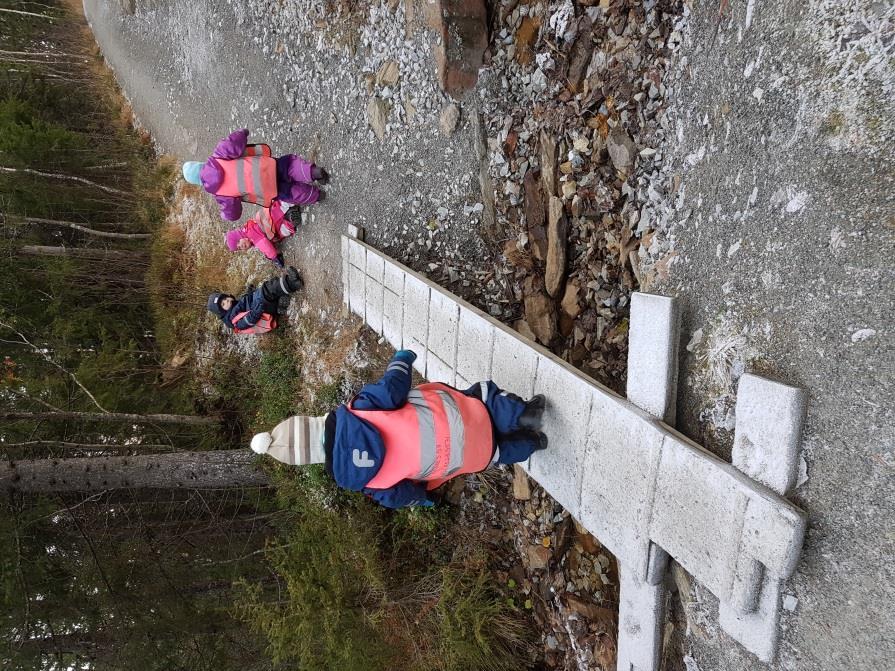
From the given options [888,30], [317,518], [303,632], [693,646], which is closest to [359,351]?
[317,518]

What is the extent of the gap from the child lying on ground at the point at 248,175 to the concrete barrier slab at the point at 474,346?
9.16 ft

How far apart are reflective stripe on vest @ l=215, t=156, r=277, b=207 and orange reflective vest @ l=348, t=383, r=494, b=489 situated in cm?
318

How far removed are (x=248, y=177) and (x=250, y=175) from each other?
0.09ft

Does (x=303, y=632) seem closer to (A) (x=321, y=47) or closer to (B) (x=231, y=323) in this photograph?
(B) (x=231, y=323)

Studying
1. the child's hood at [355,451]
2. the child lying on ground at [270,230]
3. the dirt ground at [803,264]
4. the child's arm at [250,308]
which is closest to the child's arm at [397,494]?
the child's hood at [355,451]

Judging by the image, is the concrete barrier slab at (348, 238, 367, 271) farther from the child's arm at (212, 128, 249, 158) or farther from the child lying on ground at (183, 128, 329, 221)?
the child's arm at (212, 128, 249, 158)

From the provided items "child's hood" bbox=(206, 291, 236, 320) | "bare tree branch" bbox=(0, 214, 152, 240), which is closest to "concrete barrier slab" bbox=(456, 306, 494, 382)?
"child's hood" bbox=(206, 291, 236, 320)

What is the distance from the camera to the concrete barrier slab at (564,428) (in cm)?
302

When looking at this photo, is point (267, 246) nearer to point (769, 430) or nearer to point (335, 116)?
point (335, 116)

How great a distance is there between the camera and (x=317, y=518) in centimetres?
561

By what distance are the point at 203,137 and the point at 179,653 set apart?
7.42 m

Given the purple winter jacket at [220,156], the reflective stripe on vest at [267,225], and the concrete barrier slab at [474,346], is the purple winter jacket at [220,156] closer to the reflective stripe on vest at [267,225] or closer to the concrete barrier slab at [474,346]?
the reflective stripe on vest at [267,225]

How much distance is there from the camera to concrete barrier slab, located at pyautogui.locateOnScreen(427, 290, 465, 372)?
157 inches

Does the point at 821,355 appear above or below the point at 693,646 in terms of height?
above
